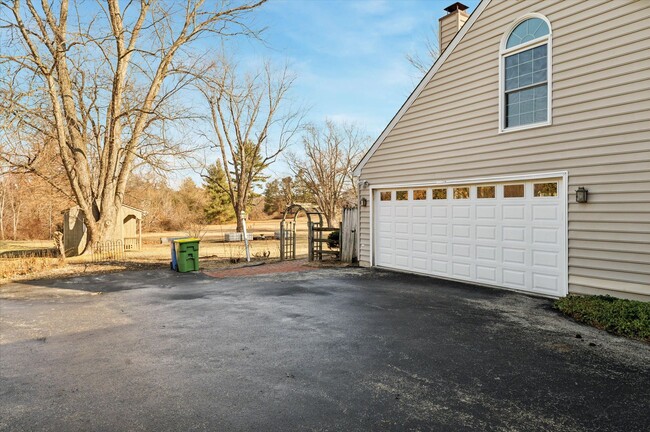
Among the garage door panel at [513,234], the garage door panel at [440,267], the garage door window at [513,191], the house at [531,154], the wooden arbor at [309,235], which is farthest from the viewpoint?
Result: the wooden arbor at [309,235]

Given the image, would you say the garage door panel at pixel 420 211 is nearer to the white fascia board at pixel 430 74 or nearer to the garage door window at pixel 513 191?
the garage door window at pixel 513 191

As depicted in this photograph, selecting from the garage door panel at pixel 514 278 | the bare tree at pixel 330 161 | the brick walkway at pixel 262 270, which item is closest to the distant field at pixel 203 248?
the brick walkway at pixel 262 270

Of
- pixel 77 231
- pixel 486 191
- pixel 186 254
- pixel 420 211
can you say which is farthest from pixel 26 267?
pixel 486 191

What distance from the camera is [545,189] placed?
7156 millimetres

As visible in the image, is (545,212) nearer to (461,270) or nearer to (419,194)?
(461,270)

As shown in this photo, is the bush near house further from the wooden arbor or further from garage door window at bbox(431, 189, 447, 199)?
the wooden arbor

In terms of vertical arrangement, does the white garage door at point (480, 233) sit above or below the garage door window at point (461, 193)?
below

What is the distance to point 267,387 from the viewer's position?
3408mm

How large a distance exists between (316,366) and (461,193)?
616 cm

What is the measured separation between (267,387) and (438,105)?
7900 millimetres

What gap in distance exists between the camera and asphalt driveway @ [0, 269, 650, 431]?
290 centimetres

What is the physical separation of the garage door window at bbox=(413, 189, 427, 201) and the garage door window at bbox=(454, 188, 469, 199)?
893 millimetres

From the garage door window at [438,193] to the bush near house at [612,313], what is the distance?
140 inches

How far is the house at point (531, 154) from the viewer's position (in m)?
6.06
